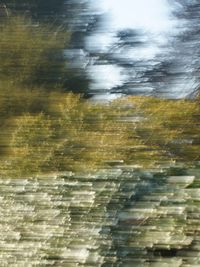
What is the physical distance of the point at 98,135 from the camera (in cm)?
339

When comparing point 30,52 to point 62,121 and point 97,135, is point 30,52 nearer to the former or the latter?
point 62,121

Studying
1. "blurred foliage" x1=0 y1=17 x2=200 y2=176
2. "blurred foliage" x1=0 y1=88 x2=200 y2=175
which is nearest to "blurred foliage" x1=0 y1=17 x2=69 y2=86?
"blurred foliage" x1=0 y1=17 x2=200 y2=176

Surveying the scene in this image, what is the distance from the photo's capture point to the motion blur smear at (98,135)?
3.04 m

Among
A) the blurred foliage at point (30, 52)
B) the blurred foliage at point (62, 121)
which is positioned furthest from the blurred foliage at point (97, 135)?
the blurred foliage at point (30, 52)

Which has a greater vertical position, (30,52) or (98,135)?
(30,52)

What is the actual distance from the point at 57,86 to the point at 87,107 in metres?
0.28

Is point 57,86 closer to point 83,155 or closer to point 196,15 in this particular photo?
point 83,155

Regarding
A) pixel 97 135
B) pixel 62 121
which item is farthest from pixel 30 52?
pixel 97 135

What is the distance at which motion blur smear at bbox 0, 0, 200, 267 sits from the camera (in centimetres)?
304

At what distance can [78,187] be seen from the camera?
3158 mm

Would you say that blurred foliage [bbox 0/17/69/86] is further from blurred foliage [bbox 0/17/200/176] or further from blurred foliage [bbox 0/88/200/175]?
blurred foliage [bbox 0/88/200/175]

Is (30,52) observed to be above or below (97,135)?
above

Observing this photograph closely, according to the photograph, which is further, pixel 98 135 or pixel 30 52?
pixel 30 52

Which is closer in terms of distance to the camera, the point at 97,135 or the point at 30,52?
the point at 97,135
